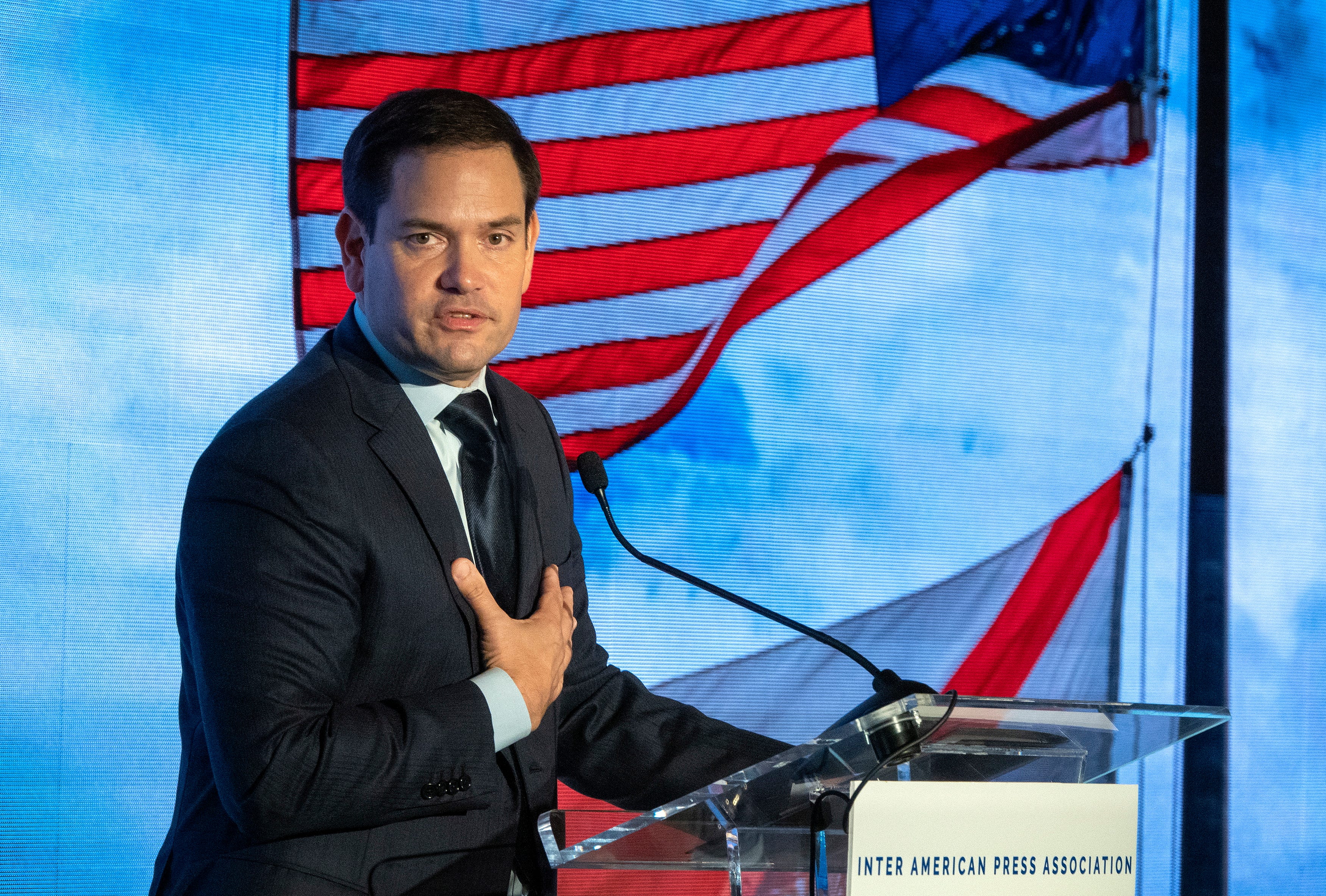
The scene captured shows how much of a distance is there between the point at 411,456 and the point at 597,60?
1.87 m

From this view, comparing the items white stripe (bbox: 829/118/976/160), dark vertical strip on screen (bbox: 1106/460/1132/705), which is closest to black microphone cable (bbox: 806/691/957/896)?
white stripe (bbox: 829/118/976/160)

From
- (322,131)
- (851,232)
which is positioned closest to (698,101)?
(851,232)

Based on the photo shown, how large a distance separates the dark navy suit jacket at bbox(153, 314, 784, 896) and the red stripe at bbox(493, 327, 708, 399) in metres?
1.31

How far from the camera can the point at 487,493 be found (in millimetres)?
1710

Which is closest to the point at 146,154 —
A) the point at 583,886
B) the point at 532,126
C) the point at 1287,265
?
the point at 532,126

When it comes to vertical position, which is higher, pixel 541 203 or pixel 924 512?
pixel 541 203

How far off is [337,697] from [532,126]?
6.44 ft

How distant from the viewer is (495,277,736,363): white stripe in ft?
9.86

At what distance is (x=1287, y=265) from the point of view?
12.8 feet

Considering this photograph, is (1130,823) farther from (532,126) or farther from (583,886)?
(532,126)

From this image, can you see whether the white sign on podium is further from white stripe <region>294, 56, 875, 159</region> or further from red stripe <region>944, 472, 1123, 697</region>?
white stripe <region>294, 56, 875, 159</region>

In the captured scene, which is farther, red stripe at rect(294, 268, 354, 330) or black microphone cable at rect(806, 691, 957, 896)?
red stripe at rect(294, 268, 354, 330)

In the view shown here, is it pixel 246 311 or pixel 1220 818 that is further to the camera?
pixel 1220 818

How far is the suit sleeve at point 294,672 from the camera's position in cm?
133
